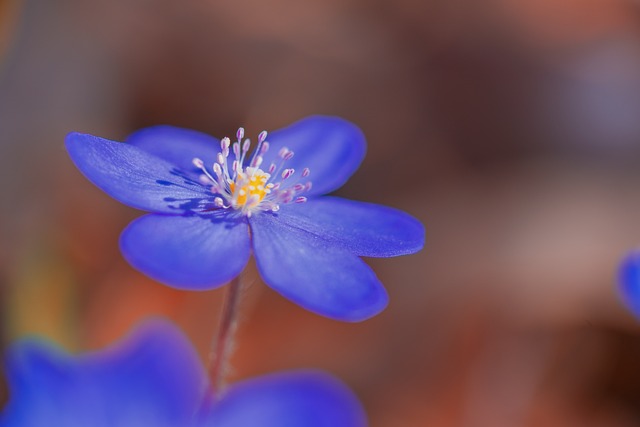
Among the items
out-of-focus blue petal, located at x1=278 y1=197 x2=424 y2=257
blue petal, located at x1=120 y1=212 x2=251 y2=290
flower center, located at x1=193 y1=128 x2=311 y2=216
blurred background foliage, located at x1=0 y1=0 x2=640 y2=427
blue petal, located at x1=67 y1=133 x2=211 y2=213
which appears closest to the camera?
blue petal, located at x1=120 y1=212 x2=251 y2=290

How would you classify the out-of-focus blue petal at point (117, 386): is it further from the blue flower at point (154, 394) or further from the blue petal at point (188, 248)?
the blue petal at point (188, 248)

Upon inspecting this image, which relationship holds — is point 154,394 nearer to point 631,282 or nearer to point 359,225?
point 359,225

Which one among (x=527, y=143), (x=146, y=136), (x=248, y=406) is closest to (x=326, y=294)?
(x=248, y=406)

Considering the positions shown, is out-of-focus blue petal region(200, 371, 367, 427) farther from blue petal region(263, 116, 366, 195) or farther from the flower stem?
blue petal region(263, 116, 366, 195)

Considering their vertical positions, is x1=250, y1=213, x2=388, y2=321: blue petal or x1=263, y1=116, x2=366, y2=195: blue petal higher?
x1=263, y1=116, x2=366, y2=195: blue petal

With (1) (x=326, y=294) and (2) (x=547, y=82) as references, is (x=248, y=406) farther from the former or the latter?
(2) (x=547, y=82)

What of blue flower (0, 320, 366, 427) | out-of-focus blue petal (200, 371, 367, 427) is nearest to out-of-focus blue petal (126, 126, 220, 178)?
blue flower (0, 320, 366, 427)

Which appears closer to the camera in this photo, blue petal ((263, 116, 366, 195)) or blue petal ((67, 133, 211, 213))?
blue petal ((67, 133, 211, 213))

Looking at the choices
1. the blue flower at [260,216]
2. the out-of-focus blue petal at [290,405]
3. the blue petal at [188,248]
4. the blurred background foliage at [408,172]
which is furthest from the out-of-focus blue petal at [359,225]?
the blurred background foliage at [408,172]
